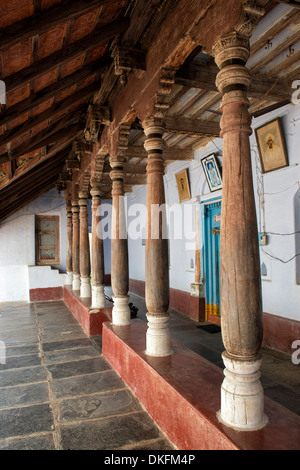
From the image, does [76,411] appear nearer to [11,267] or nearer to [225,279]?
[225,279]

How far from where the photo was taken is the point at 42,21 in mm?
2803

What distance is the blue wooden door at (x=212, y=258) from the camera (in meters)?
7.96

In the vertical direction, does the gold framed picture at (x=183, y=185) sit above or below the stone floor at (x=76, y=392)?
above

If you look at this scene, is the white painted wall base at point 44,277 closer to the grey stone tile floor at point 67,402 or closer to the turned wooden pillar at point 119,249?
the grey stone tile floor at point 67,402

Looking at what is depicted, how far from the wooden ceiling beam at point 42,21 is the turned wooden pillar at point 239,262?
136 cm

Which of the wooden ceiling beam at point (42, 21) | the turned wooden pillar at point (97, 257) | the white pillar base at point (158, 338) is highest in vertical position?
the wooden ceiling beam at point (42, 21)

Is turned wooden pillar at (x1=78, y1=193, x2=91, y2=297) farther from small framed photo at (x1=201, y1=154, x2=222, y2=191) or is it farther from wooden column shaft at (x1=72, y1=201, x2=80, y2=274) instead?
small framed photo at (x1=201, y1=154, x2=222, y2=191)

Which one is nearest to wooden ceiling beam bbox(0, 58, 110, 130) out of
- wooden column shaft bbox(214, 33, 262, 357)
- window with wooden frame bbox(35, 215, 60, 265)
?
wooden column shaft bbox(214, 33, 262, 357)

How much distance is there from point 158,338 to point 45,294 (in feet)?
29.4

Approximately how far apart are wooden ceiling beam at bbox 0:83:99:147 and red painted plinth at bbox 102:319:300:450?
3.29 meters

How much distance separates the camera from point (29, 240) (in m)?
12.6

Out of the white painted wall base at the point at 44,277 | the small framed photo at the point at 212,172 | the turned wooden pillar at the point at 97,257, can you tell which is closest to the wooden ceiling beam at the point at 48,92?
the turned wooden pillar at the point at 97,257

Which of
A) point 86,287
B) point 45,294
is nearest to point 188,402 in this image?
point 86,287

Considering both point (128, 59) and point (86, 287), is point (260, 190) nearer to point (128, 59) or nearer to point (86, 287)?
point (128, 59)
